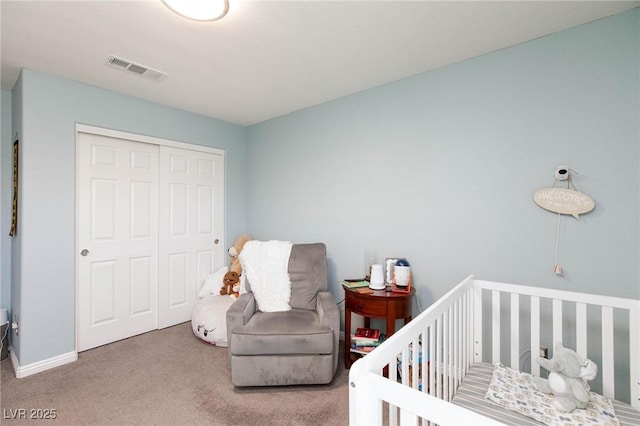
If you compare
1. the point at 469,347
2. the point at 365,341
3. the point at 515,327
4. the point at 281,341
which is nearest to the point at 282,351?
the point at 281,341

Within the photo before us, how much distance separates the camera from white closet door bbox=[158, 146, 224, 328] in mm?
3219

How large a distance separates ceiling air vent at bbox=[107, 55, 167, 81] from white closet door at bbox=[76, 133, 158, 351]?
31.3 inches

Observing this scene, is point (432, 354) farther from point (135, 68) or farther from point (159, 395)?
point (135, 68)

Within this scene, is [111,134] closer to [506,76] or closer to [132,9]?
[132,9]

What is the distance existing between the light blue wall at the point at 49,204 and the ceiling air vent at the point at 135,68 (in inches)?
22.7

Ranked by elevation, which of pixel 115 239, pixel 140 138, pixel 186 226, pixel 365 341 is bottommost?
pixel 365 341

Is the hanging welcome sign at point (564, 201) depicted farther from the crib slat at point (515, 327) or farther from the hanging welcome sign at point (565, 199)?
the crib slat at point (515, 327)

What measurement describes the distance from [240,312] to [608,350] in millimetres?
2108

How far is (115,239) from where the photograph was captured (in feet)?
9.45

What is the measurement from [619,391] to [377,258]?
1.63 metres

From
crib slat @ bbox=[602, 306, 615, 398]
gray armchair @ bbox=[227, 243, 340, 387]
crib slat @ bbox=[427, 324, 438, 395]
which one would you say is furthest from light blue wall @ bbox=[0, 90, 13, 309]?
crib slat @ bbox=[602, 306, 615, 398]

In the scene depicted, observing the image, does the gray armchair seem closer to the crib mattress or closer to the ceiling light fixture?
the crib mattress

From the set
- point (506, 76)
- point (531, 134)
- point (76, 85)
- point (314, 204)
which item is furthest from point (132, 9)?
point (531, 134)

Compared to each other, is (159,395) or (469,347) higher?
(469,347)
